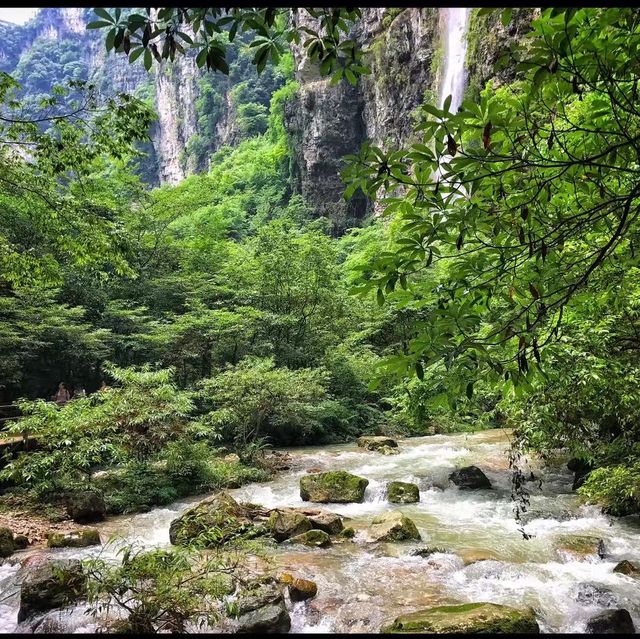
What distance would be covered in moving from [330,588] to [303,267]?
14999 mm

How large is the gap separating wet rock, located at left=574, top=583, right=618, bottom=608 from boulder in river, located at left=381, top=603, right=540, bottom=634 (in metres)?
1.05

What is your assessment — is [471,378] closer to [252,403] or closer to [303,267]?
[252,403]

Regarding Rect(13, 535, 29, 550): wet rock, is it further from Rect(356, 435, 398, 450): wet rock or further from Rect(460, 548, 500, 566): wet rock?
Rect(356, 435, 398, 450): wet rock

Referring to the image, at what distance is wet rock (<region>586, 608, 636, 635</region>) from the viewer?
4867 mm

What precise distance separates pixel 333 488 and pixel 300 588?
448 centimetres

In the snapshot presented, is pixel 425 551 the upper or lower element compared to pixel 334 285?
lower

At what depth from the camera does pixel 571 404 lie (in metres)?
5.52

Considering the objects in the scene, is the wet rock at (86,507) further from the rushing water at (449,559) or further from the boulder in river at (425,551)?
the boulder in river at (425,551)

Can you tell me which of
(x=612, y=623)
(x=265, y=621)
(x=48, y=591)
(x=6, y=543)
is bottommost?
(x=612, y=623)

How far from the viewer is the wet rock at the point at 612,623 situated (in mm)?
4867

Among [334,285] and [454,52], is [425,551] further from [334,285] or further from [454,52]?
[454,52]

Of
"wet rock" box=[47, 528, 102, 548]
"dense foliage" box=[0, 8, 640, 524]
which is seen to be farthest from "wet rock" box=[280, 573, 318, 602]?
"wet rock" box=[47, 528, 102, 548]

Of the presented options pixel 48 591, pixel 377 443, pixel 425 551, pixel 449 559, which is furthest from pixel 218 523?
pixel 377 443

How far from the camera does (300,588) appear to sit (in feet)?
18.9
